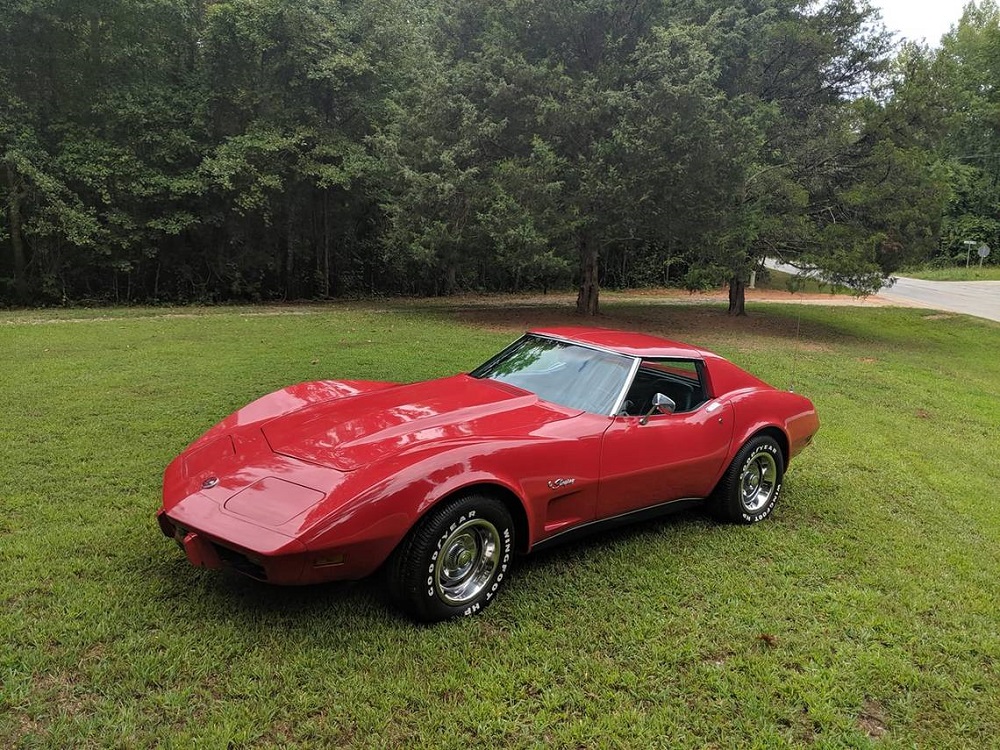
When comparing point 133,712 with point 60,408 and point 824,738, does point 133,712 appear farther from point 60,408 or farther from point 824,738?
point 60,408

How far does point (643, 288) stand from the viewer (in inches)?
1300

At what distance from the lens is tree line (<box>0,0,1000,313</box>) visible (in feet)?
51.2

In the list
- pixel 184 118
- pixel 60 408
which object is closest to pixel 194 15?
pixel 184 118

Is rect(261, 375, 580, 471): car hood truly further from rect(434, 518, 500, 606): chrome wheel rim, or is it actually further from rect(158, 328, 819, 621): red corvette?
rect(434, 518, 500, 606): chrome wheel rim

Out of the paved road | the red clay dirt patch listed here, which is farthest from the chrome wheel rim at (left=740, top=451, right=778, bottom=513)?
the paved road

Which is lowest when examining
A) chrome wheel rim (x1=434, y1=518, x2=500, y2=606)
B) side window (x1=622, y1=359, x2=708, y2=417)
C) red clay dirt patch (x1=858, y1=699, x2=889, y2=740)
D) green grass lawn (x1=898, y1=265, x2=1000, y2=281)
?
red clay dirt patch (x1=858, y1=699, x2=889, y2=740)

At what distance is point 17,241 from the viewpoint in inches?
746

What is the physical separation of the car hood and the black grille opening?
0.54m

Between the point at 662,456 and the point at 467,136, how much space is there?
13.8m

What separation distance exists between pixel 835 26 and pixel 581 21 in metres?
7.41

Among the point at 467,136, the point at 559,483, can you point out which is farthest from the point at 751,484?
the point at 467,136

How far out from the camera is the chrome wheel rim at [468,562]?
10.3ft

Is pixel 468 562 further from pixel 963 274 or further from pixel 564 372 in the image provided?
pixel 963 274

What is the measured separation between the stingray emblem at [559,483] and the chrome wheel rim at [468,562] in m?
0.40
